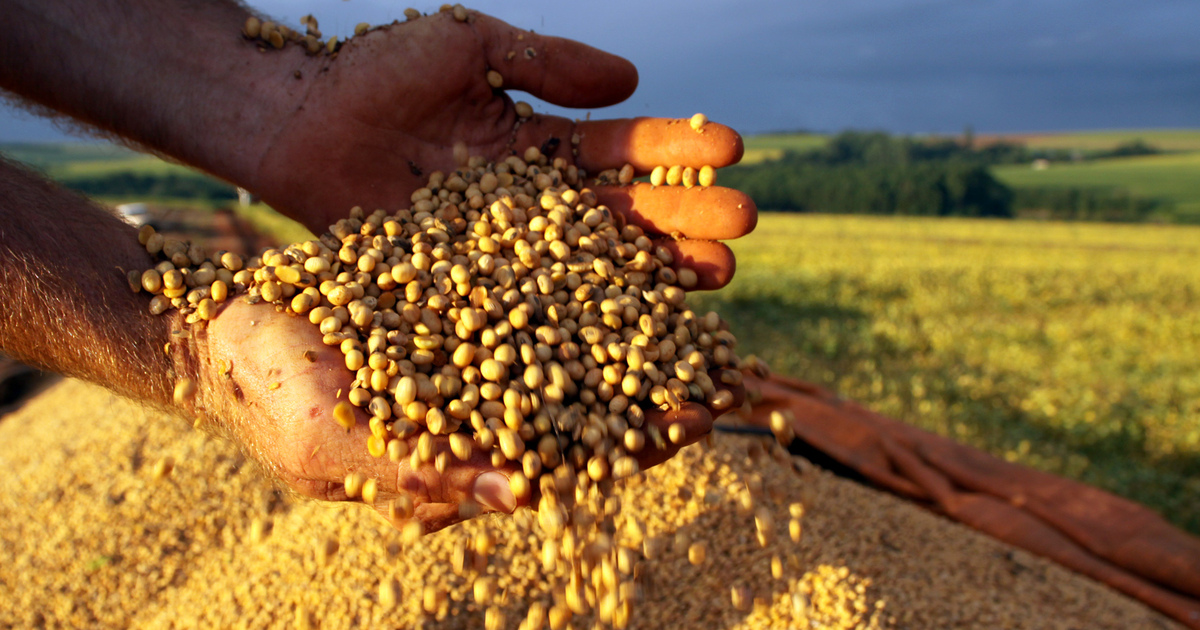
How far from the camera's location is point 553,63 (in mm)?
2574

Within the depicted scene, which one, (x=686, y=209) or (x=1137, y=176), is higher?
(x=1137, y=176)

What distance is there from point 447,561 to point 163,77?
192 cm

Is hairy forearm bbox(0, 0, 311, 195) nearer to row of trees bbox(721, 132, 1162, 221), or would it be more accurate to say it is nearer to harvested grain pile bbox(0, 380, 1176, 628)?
harvested grain pile bbox(0, 380, 1176, 628)

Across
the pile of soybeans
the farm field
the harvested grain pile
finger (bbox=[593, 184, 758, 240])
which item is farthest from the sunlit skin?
the harvested grain pile

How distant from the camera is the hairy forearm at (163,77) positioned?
2.48 m

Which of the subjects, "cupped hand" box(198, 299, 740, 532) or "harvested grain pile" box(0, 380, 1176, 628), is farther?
→ "harvested grain pile" box(0, 380, 1176, 628)

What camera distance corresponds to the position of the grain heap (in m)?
1.75

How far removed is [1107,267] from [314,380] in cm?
1588

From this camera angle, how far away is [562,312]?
2.05m

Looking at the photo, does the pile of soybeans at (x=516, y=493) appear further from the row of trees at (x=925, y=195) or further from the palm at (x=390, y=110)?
the row of trees at (x=925, y=195)

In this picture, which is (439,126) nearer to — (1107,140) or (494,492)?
(494,492)

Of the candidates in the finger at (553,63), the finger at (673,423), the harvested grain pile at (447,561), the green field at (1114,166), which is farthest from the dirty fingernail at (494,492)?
the green field at (1114,166)

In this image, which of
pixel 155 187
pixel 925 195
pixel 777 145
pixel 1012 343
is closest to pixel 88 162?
pixel 155 187

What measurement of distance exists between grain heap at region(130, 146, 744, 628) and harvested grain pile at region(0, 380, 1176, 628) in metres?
0.29
